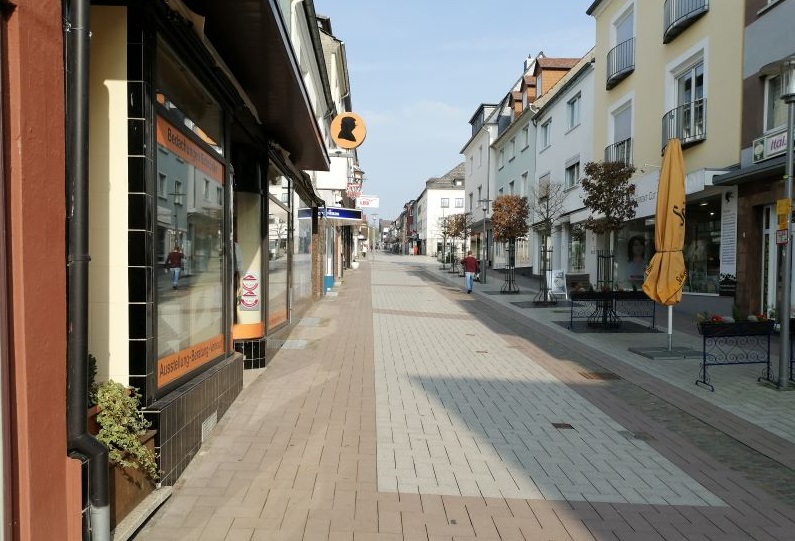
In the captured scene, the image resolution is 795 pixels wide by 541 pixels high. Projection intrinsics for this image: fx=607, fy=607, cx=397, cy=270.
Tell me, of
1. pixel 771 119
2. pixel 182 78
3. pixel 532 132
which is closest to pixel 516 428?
pixel 182 78

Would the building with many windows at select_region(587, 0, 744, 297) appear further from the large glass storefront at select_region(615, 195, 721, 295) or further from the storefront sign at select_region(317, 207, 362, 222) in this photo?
the storefront sign at select_region(317, 207, 362, 222)

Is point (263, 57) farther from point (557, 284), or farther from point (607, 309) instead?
point (557, 284)

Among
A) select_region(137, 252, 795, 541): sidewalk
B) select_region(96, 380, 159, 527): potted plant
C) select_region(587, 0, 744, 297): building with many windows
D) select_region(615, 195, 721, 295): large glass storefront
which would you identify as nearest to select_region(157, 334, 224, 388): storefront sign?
select_region(96, 380, 159, 527): potted plant

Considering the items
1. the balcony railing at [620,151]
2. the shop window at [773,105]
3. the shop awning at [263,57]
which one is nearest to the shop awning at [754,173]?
the shop window at [773,105]

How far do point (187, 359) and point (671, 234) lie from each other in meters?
7.12

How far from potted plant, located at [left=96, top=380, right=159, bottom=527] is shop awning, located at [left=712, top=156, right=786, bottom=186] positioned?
35.8 ft

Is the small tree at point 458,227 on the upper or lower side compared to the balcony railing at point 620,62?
lower

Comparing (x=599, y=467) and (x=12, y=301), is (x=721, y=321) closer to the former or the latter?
(x=599, y=467)

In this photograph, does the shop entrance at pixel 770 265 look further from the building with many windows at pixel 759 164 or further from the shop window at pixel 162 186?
the shop window at pixel 162 186

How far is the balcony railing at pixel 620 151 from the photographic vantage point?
712 inches

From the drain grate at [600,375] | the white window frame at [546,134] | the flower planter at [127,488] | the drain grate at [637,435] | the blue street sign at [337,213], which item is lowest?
the drain grate at [600,375]

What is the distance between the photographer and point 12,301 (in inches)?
94.7

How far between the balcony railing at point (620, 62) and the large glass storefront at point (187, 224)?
15656 millimetres

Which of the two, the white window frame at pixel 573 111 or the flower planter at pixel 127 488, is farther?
the white window frame at pixel 573 111
